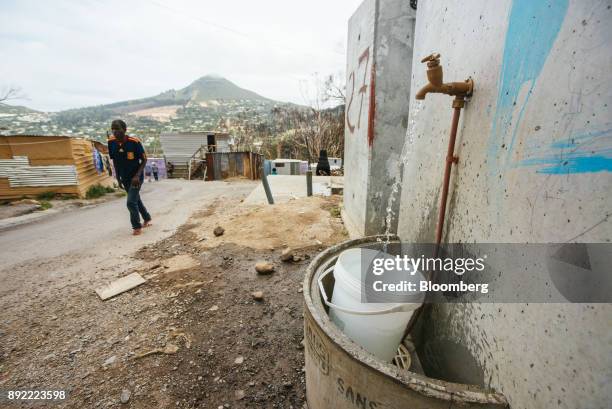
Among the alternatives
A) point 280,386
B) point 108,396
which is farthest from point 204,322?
point 280,386

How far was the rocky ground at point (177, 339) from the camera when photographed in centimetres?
185

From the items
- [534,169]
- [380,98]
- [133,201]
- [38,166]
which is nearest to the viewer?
[534,169]

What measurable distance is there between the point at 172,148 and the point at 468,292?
104ft

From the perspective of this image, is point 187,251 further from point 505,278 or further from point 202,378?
point 505,278

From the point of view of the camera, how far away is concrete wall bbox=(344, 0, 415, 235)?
9.34ft

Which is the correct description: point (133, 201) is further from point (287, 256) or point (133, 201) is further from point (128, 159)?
point (287, 256)

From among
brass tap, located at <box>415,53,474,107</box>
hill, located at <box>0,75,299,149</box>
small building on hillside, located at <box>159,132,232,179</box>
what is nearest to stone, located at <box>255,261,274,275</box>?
brass tap, located at <box>415,53,474,107</box>

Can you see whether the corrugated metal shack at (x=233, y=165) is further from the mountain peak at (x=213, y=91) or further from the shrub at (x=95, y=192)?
the mountain peak at (x=213, y=91)

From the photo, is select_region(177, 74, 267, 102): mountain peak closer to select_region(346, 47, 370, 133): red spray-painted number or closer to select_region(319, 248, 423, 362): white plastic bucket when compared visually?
select_region(346, 47, 370, 133): red spray-painted number

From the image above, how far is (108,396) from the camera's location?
1817 mm

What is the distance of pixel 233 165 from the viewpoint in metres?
20.6

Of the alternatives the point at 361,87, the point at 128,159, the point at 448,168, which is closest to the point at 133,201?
the point at 128,159

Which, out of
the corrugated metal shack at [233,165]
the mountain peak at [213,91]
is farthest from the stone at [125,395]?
the mountain peak at [213,91]

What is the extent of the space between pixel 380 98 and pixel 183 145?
29.4m
